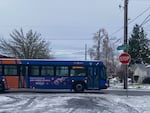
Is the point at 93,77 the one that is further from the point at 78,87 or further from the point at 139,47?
the point at 139,47

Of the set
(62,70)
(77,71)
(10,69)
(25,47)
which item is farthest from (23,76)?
(25,47)

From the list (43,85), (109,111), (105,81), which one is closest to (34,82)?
(43,85)

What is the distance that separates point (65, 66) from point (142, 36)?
89261 millimetres

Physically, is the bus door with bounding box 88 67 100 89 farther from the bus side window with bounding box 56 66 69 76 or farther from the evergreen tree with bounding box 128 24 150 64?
the evergreen tree with bounding box 128 24 150 64

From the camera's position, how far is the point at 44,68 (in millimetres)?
35969

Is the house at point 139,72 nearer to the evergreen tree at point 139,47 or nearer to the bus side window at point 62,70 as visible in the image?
the evergreen tree at point 139,47

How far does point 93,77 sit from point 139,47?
85.2 meters

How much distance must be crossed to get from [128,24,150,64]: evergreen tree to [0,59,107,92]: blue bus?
271 feet

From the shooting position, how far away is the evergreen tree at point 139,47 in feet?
388

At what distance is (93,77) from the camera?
→ 3569cm

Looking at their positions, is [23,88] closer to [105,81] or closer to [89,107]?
[105,81]

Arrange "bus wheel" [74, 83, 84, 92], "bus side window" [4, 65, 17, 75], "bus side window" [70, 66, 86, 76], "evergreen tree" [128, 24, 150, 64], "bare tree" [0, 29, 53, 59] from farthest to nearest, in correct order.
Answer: "evergreen tree" [128, 24, 150, 64] < "bare tree" [0, 29, 53, 59] < "bus side window" [4, 65, 17, 75] < "bus side window" [70, 66, 86, 76] < "bus wheel" [74, 83, 84, 92]

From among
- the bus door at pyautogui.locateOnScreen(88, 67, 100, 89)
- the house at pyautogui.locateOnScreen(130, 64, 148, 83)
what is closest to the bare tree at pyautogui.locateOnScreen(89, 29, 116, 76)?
the house at pyautogui.locateOnScreen(130, 64, 148, 83)

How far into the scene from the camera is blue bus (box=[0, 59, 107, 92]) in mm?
35656
